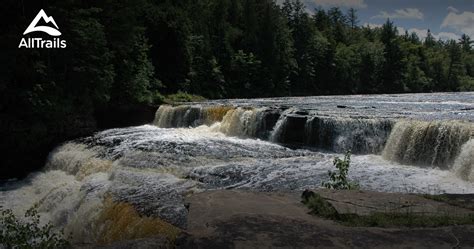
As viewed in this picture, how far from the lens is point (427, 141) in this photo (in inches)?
530

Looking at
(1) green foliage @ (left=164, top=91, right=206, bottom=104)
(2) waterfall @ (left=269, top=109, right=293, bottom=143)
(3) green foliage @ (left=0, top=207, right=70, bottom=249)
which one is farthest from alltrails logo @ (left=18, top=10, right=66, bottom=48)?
(1) green foliage @ (left=164, top=91, right=206, bottom=104)

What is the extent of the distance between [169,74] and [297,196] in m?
32.4

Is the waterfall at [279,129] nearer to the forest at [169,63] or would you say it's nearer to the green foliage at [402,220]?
the forest at [169,63]

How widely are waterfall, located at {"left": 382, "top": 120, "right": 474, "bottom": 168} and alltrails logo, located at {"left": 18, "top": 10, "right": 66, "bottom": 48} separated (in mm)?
14739

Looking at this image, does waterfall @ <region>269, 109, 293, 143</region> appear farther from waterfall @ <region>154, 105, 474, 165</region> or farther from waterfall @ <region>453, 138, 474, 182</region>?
waterfall @ <region>453, 138, 474, 182</region>

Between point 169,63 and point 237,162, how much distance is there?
84.0 ft

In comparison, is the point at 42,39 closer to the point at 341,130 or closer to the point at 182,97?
the point at 341,130

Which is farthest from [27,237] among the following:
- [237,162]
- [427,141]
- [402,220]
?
[427,141]

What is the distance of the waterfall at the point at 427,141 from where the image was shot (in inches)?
501

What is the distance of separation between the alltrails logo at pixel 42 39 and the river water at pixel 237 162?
4.46 meters

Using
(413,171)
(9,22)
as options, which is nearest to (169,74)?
(9,22)

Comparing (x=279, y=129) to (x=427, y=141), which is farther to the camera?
(x=279, y=129)

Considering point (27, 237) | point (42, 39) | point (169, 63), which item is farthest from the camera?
point (169, 63)

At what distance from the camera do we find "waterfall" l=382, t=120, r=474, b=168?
12.7m
